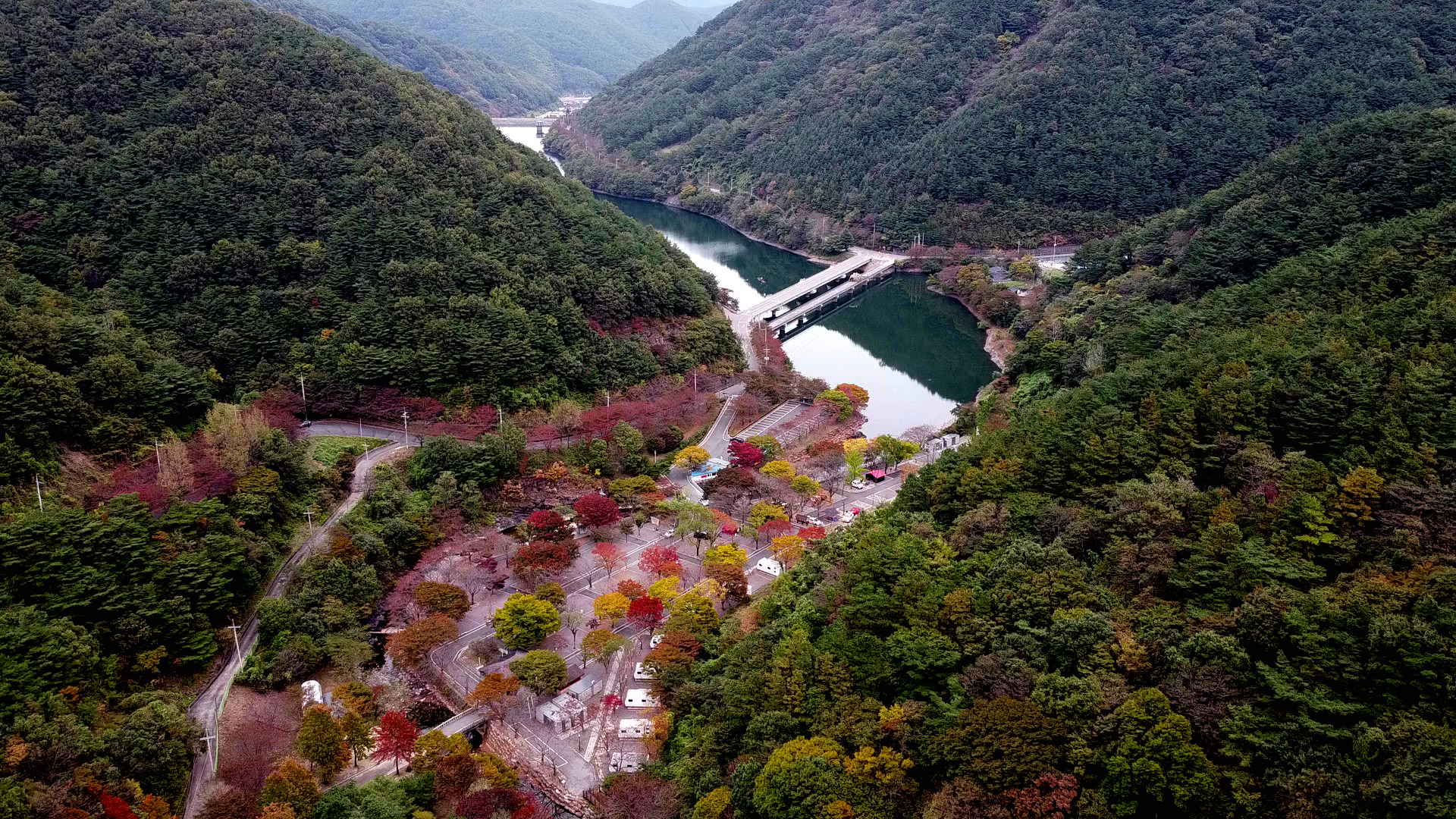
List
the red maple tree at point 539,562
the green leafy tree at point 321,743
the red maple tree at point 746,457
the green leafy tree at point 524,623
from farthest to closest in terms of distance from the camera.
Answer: the red maple tree at point 746,457, the red maple tree at point 539,562, the green leafy tree at point 524,623, the green leafy tree at point 321,743

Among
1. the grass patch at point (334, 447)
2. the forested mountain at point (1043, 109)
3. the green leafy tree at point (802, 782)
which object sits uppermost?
the forested mountain at point (1043, 109)

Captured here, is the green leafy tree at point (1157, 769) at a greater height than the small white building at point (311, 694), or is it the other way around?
the green leafy tree at point (1157, 769)

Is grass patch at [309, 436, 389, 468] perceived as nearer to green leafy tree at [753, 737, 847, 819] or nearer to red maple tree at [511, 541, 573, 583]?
red maple tree at [511, 541, 573, 583]

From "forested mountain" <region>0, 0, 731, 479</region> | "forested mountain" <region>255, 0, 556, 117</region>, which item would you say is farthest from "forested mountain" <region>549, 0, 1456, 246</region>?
"forested mountain" <region>255, 0, 556, 117</region>

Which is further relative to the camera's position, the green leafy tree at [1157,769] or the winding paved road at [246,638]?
the winding paved road at [246,638]

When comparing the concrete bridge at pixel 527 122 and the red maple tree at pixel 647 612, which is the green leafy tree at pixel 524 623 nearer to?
the red maple tree at pixel 647 612

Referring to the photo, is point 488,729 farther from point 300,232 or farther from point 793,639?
point 300,232

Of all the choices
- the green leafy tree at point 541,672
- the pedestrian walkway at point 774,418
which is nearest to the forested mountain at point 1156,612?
the green leafy tree at point 541,672

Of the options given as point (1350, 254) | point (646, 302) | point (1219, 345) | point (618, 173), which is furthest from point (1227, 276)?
point (618, 173)
